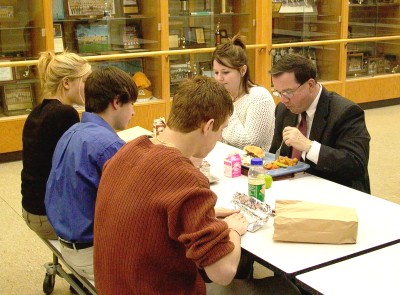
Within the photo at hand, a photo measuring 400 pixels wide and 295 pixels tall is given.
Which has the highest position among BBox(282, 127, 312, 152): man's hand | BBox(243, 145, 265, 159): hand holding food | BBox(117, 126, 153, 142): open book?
BBox(282, 127, 312, 152): man's hand

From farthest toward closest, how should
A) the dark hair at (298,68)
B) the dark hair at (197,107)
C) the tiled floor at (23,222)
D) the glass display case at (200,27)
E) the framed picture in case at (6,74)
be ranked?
the glass display case at (200,27), the framed picture in case at (6,74), the tiled floor at (23,222), the dark hair at (298,68), the dark hair at (197,107)

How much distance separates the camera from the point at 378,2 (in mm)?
7578

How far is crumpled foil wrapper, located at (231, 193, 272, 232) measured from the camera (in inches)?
84.9

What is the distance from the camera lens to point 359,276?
5.92ft

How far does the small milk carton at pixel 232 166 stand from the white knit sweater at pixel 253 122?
1.76ft

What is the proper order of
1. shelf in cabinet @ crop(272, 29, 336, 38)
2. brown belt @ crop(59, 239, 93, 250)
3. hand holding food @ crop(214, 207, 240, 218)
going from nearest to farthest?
hand holding food @ crop(214, 207, 240, 218) → brown belt @ crop(59, 239, 93, 250) → shelf in cabinet @ crop(272, 29, 336, 38)

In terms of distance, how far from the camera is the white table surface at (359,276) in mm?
1726

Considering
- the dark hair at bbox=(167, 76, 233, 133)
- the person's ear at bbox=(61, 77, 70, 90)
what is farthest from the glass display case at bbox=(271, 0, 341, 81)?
the dark hair at bbox=(167, 76, 233, 133)

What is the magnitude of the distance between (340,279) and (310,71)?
4.43ft

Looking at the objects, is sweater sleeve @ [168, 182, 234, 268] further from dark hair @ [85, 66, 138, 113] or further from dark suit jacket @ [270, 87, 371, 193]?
dark suit jacket @ [270, 87, 371, 193]

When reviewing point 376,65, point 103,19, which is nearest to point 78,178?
point 103,19

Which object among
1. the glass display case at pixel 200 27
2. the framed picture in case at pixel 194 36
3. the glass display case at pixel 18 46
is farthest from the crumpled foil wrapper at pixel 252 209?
the framed picture in case at pixel 194 36

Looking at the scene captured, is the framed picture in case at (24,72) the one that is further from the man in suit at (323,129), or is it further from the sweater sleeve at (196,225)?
the sweater sleeve at (196,225)

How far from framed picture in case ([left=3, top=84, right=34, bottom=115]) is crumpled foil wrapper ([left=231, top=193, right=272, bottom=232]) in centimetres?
366
